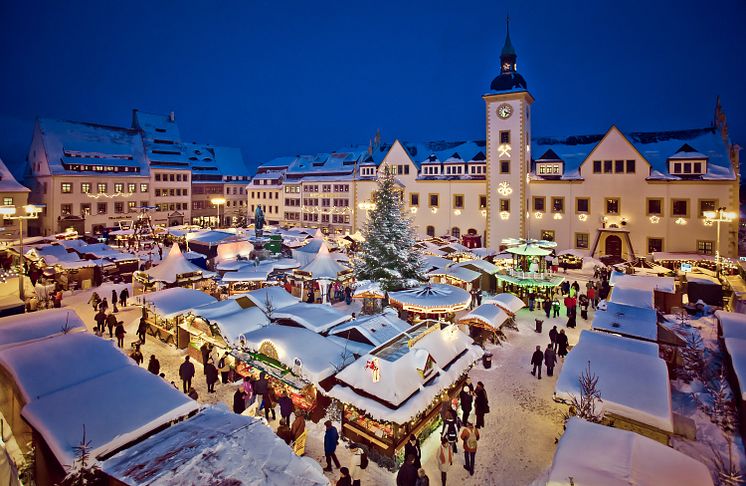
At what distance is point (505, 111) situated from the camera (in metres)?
37.8

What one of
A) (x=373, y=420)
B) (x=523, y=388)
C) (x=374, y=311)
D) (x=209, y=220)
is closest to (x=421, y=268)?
(x=374, y=311)

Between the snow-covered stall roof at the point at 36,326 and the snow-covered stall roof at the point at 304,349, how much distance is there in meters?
5.78

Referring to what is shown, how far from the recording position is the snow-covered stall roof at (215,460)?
239 inches

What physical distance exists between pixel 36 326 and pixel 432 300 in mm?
14155

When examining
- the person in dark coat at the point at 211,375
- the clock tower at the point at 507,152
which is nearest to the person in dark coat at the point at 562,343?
the person in dark coat at the point at 211,375

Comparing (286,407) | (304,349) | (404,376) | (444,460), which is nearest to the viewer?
(444,460)

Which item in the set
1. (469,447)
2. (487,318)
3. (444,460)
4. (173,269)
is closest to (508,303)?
(487,318)

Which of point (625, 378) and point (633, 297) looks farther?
point (633, 297)

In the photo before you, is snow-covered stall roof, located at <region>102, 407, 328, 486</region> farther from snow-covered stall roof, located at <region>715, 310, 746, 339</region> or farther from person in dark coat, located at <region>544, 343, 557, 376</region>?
snow-covered stall roof, located at <region>715, 310, 746, 339</region>

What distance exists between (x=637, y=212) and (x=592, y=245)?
4.22m

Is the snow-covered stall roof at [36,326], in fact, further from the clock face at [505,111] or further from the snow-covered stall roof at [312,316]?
the clock face at [505,111]

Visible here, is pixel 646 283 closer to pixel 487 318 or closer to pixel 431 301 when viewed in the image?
pixel 487 318

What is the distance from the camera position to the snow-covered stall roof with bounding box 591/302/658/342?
540 inches

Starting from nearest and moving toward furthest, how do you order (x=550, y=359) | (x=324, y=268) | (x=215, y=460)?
(x=215, y=460)
(x=550, y=359)
(x=324, y=268)
